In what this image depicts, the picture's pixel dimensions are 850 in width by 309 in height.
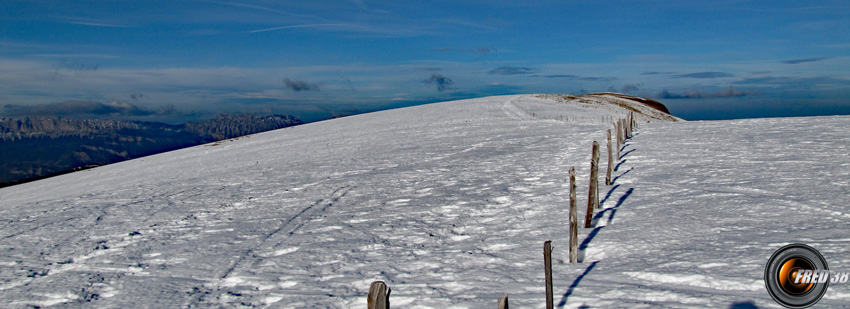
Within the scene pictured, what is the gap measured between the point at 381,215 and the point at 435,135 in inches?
727

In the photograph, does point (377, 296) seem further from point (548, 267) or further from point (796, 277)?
point (796, 277)

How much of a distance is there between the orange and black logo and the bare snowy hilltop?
25.2 inches

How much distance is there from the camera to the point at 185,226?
12.4 meters

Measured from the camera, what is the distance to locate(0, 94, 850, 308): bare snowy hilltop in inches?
290

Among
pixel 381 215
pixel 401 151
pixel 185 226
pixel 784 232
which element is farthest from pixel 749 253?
pixel 401 151

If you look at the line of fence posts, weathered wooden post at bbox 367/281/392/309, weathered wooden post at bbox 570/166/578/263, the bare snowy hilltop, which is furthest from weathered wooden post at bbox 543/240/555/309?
weathered wooden post at bbox 367/281/392/309

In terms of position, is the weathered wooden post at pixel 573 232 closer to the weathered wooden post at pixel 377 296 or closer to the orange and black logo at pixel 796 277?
the orange and black logo at pixel 796 277

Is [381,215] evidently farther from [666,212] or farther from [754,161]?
[754,161]

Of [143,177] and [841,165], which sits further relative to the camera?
[143,177]

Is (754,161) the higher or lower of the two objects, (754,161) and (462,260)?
the higher

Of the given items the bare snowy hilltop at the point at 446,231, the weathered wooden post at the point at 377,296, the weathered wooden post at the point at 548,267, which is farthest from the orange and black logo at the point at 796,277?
the weathered wooden post at the point at 377,296

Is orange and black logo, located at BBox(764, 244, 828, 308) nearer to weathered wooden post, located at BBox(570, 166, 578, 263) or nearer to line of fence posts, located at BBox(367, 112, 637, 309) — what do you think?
line of fence posts, located at BBox(367, 112, 637, 309)

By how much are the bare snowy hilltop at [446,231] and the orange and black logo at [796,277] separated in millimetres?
641

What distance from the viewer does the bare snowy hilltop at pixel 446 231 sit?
24.2ft
